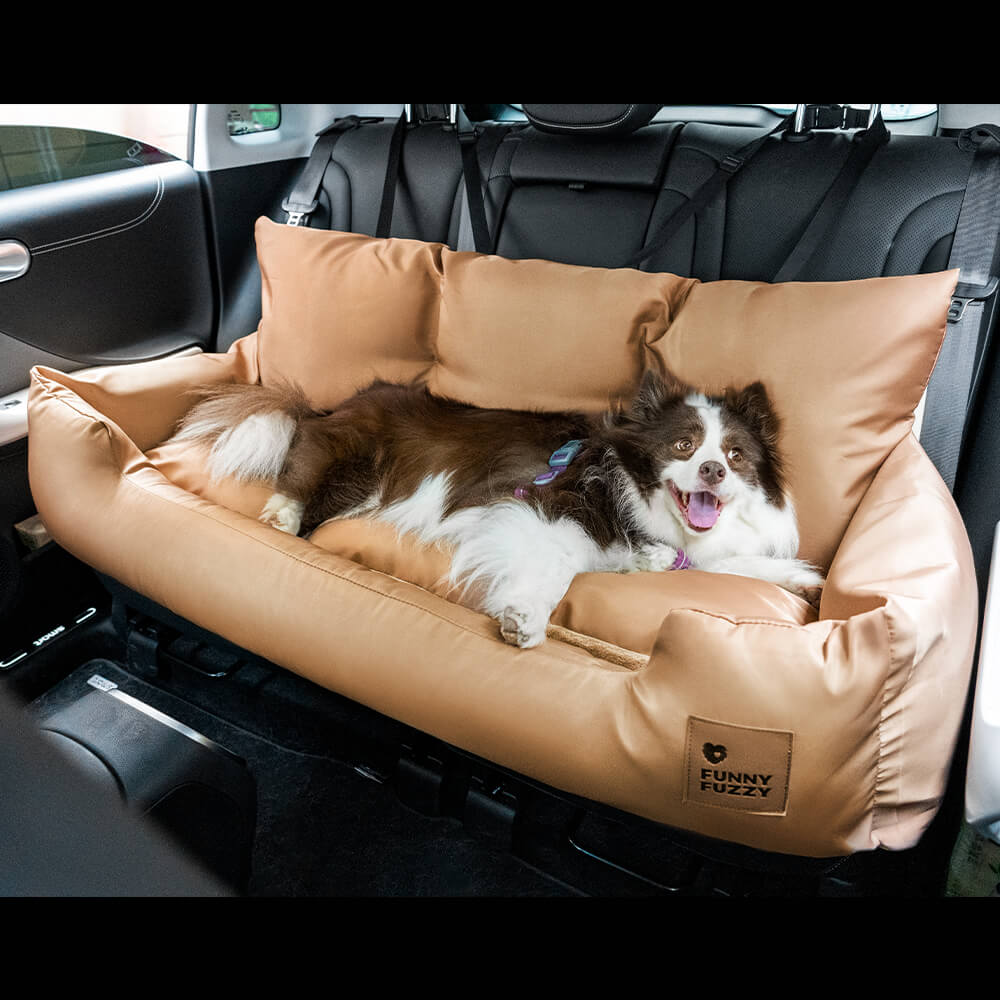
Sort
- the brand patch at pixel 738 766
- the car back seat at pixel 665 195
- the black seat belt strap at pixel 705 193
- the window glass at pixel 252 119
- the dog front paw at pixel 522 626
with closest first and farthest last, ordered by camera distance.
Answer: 1. the brand patch at pixel 738 766
2. the dog front paw at pixel 522 626
3. the car back seat at pixel 665 195
4. the black seat belt strap at pixel 705 193
5. the window glass at pixel 252 119

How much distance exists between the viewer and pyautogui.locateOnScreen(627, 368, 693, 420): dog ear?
5.79ft

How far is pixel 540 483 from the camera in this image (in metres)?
1.79

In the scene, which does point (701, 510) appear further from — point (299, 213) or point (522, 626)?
point (299, 213)

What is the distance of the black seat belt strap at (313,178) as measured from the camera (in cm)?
252

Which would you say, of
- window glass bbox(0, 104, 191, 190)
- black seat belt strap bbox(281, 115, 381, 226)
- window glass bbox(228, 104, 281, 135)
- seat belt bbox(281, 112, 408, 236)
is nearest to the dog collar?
seat belt bbox(281, 112, 408, 236)

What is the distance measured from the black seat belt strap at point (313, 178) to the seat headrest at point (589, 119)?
0.76 meters

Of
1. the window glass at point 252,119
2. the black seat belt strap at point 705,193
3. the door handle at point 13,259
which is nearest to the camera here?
→ the black seat belt strap at point 705,193

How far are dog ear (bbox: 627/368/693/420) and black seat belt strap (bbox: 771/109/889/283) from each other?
36 centimetres

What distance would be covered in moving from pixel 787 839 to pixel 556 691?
391 millimetres

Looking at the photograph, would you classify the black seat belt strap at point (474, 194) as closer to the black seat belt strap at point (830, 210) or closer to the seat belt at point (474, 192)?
the seat belt at point (474, 192)

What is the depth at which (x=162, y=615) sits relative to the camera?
1.89 meters

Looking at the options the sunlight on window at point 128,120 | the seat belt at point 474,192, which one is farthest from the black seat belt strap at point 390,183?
the sunlight on window at point 128,120

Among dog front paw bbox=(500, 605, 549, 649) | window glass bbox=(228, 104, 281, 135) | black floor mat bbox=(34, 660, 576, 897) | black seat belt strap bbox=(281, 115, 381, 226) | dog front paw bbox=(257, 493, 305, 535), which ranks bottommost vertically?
black floor mat bbox=(34, 660, 576, 897)

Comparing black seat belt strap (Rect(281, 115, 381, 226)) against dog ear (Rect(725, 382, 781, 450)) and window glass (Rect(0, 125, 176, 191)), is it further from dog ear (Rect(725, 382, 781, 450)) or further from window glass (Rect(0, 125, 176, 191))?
dog ear (Rect(725, 382, 781, 450))
